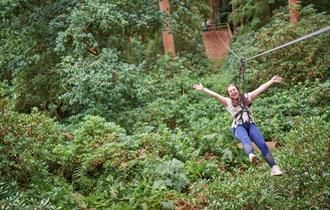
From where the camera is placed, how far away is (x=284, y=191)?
6.17m

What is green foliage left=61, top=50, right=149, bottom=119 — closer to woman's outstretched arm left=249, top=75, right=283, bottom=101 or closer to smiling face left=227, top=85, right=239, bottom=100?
smiling face left=227, top=85, right=239, bottom=100

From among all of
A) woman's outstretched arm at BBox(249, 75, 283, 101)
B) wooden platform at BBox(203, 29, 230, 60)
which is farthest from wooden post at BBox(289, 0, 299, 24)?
wooden platform at BBox(203, 29, 230, 60)

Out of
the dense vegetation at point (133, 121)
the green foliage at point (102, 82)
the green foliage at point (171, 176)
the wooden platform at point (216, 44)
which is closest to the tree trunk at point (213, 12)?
the wooden platform at point (216, 44)

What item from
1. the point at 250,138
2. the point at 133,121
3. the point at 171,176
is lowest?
the point at 171,176

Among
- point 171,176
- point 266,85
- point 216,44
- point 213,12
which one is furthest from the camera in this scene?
point 213,12

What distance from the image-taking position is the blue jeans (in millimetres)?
6593

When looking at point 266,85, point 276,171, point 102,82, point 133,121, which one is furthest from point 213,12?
point 276,171

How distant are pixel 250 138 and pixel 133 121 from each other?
5.42 m

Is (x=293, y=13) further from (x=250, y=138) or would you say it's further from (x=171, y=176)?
(x=171, y=176)

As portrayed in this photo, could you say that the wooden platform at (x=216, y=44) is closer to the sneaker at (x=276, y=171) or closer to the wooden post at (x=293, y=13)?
the wooden post at (x=293, y=13)

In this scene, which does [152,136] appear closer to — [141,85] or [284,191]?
[141,85]

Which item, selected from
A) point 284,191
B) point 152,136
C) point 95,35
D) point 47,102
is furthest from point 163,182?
point 47,102

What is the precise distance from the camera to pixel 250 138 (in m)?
7.00

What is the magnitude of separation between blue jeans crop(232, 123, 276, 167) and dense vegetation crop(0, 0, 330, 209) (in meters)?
0.41
